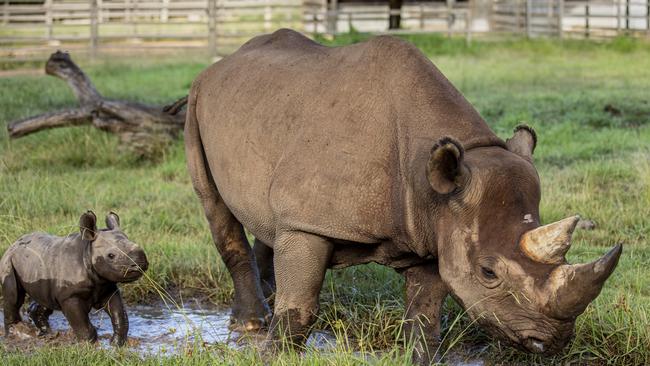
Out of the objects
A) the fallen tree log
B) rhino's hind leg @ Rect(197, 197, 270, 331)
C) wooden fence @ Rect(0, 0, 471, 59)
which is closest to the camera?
rhino's hind leg @ Rect(197, 197, 270, 331)

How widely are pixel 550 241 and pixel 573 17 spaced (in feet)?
89.7

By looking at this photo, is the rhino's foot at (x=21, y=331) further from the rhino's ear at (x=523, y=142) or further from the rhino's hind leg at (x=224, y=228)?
the rhino's ear at (x=523, y=142)

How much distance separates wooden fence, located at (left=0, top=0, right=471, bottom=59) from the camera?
24422 millimetres

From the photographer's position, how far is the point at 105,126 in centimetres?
1107

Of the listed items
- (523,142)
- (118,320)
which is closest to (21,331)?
(118,320)

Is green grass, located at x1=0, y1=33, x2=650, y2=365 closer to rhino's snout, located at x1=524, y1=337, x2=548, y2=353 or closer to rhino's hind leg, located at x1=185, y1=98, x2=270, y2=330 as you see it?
rhino's hind leg, located at x1=185, y1=98, x2=270, y2=330

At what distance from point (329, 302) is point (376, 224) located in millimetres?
1535

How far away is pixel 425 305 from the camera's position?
224 inches

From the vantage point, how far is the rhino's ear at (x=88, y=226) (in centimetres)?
634

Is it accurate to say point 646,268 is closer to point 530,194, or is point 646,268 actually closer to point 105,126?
point 530,194

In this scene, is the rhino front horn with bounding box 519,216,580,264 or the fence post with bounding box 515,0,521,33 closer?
the rhino front horn with bounding box 519,216,580,264

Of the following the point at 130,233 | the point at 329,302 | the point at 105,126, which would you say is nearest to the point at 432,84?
the point at 329,302

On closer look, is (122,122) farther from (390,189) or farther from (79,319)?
(390,189)

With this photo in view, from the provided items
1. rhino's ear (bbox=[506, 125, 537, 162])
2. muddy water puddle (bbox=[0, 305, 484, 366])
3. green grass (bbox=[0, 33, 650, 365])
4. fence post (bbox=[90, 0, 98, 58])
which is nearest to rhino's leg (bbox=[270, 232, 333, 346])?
green grass (bbox=[0, 33, 650, 365])
